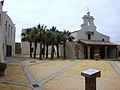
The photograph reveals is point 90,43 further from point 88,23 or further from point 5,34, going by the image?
point 5,34

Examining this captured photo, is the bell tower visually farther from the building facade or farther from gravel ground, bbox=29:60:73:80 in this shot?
gravel ground, bbox=29:60:73:80

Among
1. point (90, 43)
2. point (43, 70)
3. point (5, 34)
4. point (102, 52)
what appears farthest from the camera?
point (102, 52)

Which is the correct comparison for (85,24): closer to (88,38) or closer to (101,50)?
(88,38)

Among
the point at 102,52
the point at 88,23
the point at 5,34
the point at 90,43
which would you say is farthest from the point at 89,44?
the point at 5,34

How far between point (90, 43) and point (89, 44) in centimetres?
25

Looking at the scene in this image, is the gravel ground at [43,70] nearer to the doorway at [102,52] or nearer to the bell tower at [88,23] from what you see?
the bell tower at [88,23]

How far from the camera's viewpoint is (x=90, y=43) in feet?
151

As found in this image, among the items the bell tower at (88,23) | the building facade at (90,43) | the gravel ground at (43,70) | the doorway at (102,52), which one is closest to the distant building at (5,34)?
the gravel ground at (43,70)

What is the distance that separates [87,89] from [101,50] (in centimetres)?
4344

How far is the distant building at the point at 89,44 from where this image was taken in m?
47.4

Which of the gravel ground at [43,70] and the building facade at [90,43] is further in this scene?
the building facade at [90,43]

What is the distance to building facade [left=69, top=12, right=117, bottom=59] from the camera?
47.4m

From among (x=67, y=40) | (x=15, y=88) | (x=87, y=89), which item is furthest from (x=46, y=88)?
(x=67, y=40)

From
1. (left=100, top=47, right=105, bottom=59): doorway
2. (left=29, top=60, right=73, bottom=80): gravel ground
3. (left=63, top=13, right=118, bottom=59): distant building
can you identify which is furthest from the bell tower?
(left=29, top=60, right=73, bottom=80): gravel ground
